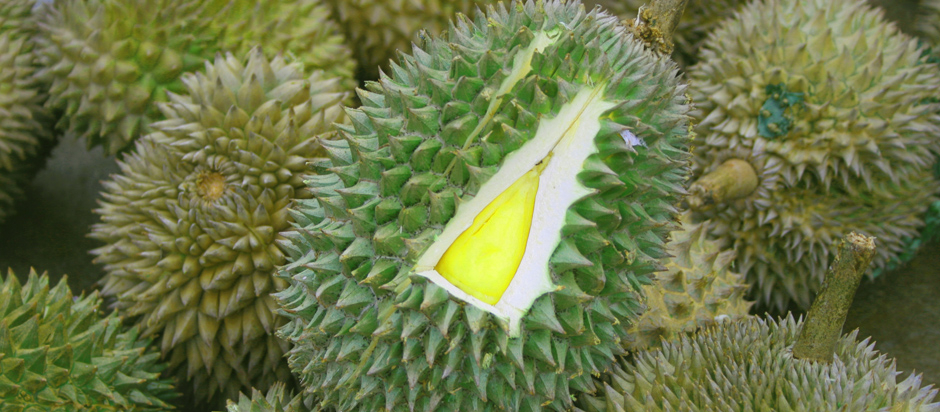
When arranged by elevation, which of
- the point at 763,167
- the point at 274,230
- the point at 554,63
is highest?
the point at 554,63

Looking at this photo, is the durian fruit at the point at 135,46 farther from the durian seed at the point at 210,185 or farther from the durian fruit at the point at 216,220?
the durian seed at the point at 210,185

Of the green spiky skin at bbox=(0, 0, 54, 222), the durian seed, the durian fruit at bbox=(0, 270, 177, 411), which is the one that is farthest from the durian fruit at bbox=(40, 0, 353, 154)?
the durian fruit at bbox=(0, 270, 177, 411)

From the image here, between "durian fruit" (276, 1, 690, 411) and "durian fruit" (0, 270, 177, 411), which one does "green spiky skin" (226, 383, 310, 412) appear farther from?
"durian fruit" (0, 270, 177, 411)

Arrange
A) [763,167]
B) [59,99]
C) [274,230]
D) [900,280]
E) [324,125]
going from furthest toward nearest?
[900,280] → [59,99] → [763,167] → [324,125] → [274,230]

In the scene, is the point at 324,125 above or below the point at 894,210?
below

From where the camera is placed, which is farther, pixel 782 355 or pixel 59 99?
pixel 59 99

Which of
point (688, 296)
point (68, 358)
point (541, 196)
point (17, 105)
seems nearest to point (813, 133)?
point (688, 296)

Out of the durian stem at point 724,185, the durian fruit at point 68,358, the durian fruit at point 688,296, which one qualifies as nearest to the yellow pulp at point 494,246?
the durian fruit at point 688,296

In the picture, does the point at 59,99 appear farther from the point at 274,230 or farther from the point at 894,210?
the point at 894,210

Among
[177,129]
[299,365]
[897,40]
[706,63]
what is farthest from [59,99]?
[897,40]
